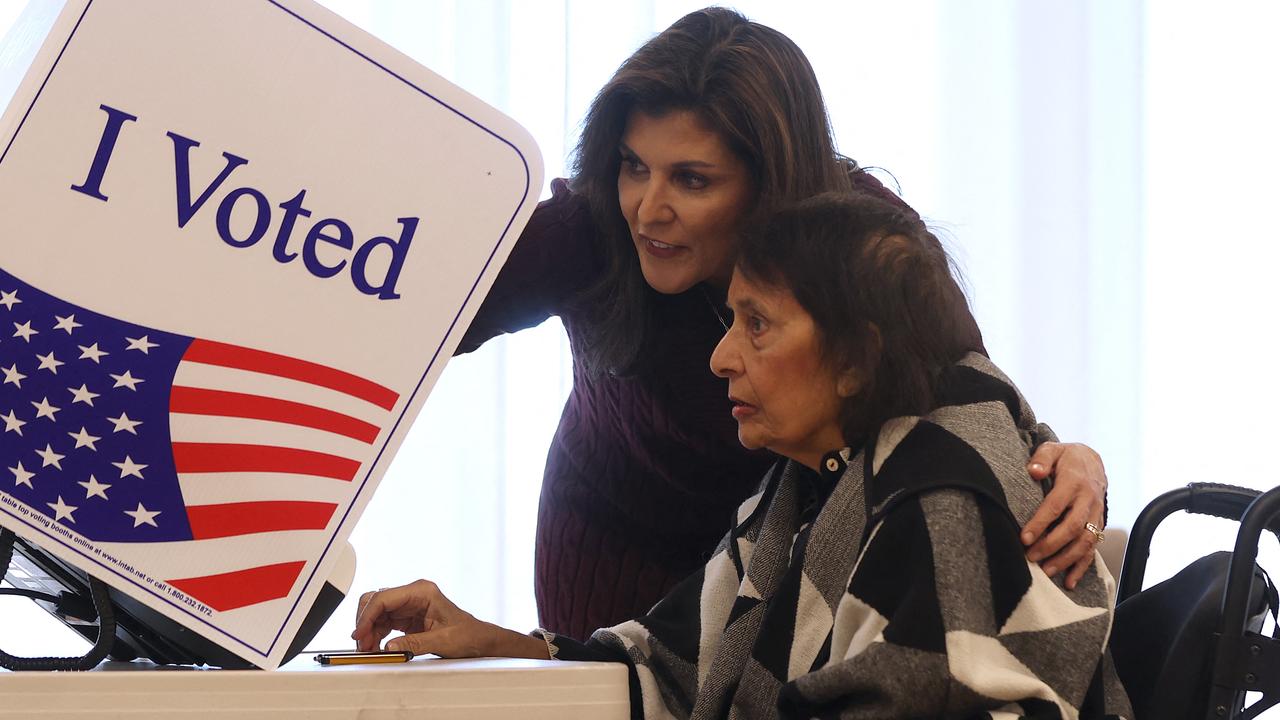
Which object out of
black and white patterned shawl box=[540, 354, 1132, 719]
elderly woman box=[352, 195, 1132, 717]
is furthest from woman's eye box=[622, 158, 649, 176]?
black and white patterned shawl box=[540, 354, 1132, 719]

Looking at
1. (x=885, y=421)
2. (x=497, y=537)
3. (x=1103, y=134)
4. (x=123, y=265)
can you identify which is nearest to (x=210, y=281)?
(x=123, y=265)

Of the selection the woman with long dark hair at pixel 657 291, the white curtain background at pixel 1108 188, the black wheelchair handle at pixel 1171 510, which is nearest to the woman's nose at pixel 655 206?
the woman with long dark hair at pixel 657 291

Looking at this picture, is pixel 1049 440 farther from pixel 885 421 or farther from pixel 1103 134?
pixel 1103 134

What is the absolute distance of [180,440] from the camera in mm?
840

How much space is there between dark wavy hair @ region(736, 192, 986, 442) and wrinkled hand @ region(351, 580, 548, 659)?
36 centimetres

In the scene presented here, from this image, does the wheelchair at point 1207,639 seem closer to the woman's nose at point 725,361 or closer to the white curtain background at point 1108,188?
the woman's nose at point 725,361

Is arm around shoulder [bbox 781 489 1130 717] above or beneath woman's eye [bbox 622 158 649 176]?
beneath

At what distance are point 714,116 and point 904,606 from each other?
1.83 ft

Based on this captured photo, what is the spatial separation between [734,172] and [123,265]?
25.3 inches

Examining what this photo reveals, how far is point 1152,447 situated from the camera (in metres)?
2.90

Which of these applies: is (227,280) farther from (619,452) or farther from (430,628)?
(619,452)

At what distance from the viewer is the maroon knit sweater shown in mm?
1412

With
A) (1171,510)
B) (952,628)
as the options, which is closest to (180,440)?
(952,628)

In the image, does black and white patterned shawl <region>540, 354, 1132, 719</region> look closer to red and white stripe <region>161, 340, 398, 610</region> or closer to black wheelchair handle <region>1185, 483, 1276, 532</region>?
black wheelchair handle <region>1185, 483, 1276, 532</region>
